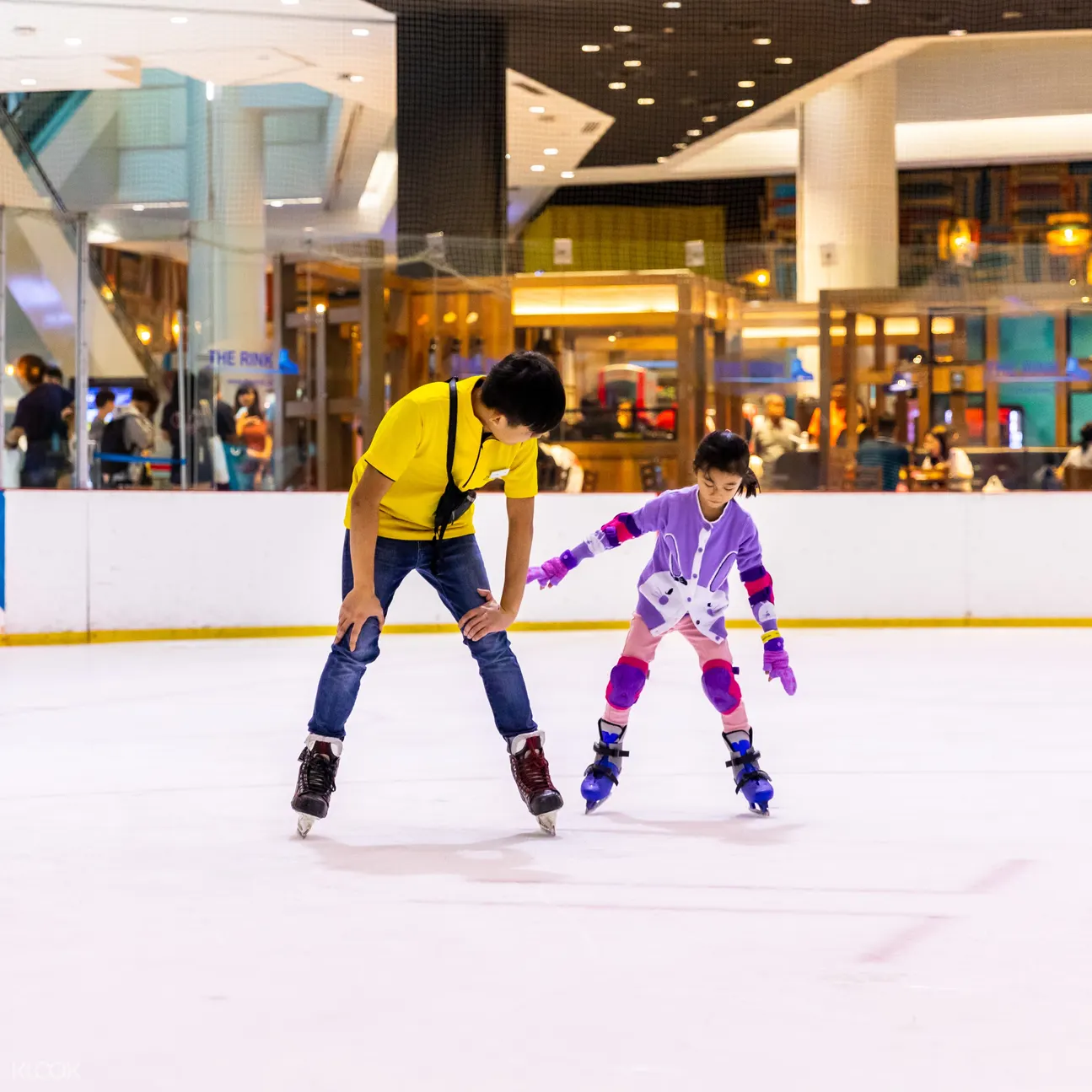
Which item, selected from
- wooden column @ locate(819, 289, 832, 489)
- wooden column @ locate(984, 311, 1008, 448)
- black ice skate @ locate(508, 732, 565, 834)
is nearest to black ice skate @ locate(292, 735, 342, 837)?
black ice skate @ locate(508, 732, 565, 834)

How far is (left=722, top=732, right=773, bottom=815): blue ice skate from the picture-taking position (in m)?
3.20

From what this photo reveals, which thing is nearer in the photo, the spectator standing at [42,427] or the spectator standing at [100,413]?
the spectator standing at [42,427]

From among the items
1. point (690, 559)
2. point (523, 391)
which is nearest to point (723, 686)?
point (690, 559)

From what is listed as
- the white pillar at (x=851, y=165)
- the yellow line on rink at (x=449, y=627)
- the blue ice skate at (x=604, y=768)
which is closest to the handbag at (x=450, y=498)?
the blue ice skate at (x=604, y=768)

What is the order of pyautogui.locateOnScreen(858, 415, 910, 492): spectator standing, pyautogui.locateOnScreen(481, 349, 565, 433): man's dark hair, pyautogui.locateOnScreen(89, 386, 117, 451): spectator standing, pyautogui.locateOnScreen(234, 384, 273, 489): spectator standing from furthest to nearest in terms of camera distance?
pyautogui.locateOnScreen(858, 415, 910, 492): spectator standing → pyautogui.locateOnScreen(234, 384, 273, 489): spectator standing → pyautogui.locateOnScreen(89, 386, 117, 451): spectator standing → pyautogui.locateOnScreen(481, 349, 565, 433): man's dark hair

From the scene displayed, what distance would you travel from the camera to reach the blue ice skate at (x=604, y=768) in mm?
3227

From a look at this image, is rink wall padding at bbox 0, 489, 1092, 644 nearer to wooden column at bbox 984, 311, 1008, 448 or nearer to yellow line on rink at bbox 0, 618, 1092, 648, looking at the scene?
yellow line on rink at bbox 0, 618, 1092, 648

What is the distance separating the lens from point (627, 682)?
128 inches

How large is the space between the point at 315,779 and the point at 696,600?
2.88ft

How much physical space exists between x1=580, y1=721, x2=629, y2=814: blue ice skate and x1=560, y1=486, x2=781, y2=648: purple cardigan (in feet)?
0.79

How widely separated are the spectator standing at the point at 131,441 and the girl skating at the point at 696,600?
4.83 meters

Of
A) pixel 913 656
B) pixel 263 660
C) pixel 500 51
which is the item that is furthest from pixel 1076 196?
pixel 263 660

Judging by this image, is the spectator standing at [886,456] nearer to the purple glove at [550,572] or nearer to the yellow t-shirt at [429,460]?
the purple glove at [550,572]

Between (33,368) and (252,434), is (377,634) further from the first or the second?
(252,434)
